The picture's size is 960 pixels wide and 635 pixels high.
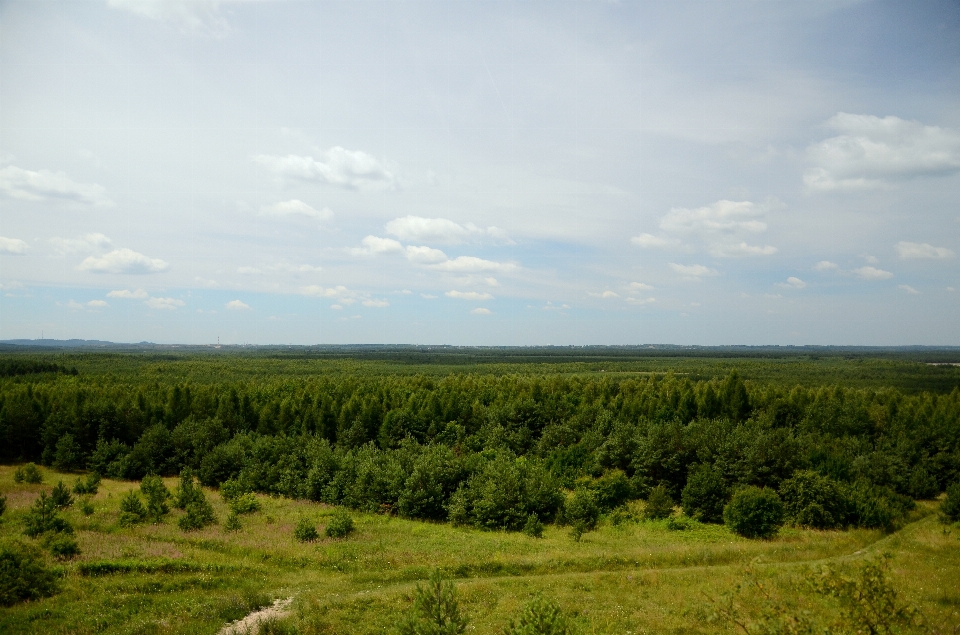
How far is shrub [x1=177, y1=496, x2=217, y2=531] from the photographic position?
34281mm

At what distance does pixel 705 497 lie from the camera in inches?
1699

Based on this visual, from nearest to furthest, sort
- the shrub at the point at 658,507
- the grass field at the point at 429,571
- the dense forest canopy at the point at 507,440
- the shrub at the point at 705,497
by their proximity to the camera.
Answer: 1. the grass field at the point at 429,571
2. the shrub at the point at 705,497
3. the dense forest canopy at the point at 507,440
4. the shrub at the point at 658,507

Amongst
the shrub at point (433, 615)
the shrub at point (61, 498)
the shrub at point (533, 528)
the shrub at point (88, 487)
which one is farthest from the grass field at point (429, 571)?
the shrub at point (88, 487)

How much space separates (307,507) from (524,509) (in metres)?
18.3

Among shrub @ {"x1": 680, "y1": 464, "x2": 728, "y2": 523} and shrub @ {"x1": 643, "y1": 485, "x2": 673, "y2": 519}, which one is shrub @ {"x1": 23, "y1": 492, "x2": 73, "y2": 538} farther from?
shrub @ {"x1": 680, "y1": 464, "x2": 728, "y2": 523}

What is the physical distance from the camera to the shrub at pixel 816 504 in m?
39.0

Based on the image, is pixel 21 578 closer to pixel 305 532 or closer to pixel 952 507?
pixel 305 532

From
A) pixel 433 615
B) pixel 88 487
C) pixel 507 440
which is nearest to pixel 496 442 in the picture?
pixel 507 440

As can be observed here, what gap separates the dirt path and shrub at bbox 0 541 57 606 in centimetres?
869

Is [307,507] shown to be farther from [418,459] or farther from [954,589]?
[954,589]

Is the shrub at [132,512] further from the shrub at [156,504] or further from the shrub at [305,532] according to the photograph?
the shrub at [305,532]

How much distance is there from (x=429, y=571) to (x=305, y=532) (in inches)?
409

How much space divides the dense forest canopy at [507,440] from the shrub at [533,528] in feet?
5.23

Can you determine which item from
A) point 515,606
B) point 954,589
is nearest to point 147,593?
point 515,606
